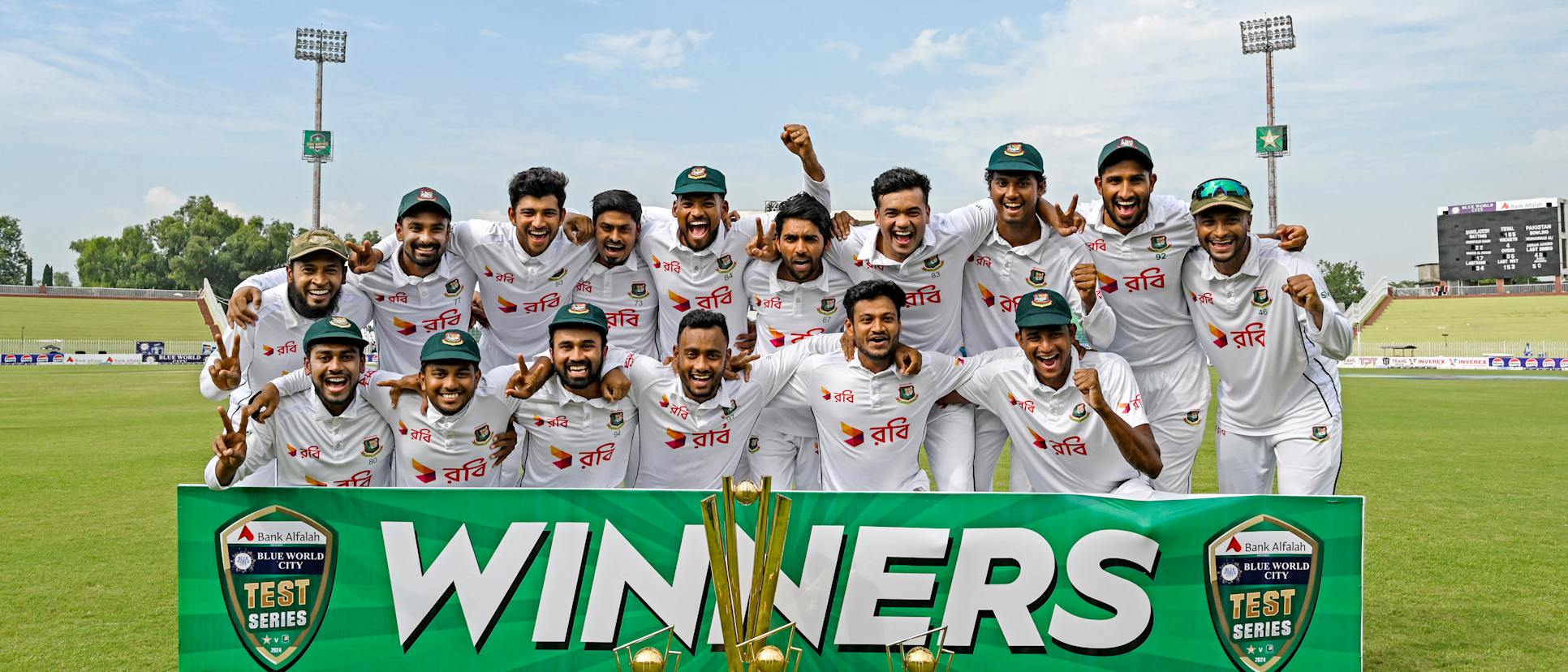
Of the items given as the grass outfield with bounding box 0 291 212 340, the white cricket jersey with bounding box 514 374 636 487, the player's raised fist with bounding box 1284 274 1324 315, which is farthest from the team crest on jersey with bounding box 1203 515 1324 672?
the grass outfield with bounding box 0 291 212 340

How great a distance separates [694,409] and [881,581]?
5.31ft

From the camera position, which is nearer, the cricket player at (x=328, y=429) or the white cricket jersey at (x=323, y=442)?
the cricket player at (x=328, y=429)

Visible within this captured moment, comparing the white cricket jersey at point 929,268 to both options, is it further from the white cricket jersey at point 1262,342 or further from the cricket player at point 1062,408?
the white cricket jersey at point 1262,342

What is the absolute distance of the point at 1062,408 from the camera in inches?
212

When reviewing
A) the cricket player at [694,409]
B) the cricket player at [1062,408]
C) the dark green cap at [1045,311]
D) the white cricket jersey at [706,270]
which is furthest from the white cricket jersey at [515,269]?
the dark green cap at [1045,311]

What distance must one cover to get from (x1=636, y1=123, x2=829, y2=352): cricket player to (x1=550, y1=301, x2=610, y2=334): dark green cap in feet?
3.03

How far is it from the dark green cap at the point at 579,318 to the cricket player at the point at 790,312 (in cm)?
→ 114

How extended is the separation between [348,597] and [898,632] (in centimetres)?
221

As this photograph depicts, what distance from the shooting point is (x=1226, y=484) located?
6.19m

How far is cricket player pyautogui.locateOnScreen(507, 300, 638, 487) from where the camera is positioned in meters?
5.22

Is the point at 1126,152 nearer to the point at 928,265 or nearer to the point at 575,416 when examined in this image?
the point at 928,265

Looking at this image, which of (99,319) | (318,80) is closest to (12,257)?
(99,319)

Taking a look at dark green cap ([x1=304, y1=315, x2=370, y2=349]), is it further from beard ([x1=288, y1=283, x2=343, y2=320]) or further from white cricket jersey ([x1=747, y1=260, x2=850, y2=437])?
white cricket jersey ([x1=747, y1=260, x2=850, y2=437])

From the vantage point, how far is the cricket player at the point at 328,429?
202 inches
